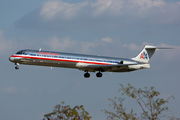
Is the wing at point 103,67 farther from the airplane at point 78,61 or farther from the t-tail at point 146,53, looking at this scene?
the t-tail at point 146,53

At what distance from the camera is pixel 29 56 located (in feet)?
149

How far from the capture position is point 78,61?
4928cm

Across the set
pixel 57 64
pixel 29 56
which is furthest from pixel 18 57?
pixel 57 64

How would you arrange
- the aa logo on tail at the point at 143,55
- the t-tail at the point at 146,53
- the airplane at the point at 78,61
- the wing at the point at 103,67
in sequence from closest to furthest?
1. the airplane at the point at 78,61
2. the wing at the point at 103,67
3. the t-tail at the point at 146,53
4. the aa logo on tail at the point at 143,55

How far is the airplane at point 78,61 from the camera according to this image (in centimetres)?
4575

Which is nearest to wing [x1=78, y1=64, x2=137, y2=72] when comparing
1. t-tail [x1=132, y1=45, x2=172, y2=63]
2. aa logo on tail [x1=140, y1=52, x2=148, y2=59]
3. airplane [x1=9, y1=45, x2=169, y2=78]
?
airplane [x1=9, y1=45, x2=169, y2=78]

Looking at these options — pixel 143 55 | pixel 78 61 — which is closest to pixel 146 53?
pixel 143 55

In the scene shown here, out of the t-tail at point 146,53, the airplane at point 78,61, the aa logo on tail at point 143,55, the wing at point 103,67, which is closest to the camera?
the airplane at point 78,61

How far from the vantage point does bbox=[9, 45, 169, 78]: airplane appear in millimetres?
45750

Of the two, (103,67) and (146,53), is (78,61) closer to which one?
(103,67)

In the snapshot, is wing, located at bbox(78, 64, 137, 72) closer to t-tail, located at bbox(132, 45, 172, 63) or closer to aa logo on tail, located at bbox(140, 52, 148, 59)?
t-tail, located at bbox(132, 45, 172, 63)

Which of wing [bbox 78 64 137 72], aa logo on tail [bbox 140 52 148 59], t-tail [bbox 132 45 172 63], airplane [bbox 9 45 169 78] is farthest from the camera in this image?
aa logo on tail [bbox 140 52 148 59]

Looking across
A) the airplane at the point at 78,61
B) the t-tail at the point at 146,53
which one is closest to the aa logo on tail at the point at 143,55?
the t-tail at the point at 146,53

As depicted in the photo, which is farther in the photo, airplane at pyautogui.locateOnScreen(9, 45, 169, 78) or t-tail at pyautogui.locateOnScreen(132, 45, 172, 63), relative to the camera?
t-tail at pyautogui.locateOnScreen(132, 45, 172, 63)
